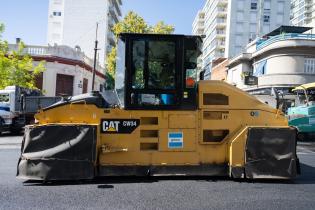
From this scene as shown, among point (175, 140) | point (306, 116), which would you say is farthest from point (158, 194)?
point (306, 116)

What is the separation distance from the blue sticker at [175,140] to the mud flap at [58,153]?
1.54m

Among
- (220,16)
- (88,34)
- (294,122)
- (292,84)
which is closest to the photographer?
(294,122)

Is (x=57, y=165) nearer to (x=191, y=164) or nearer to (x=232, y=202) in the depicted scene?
(x=191, y=164)

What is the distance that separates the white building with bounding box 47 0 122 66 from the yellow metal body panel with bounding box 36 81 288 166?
188ft

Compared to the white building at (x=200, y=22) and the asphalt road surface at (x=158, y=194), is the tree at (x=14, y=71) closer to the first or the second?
the asphalt road surface at (x=158, y=194)

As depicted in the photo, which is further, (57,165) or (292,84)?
(292,84)

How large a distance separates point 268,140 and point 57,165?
4.31m

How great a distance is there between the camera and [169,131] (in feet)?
24.9

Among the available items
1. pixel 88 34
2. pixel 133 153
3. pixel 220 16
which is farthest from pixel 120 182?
pixel 220 16

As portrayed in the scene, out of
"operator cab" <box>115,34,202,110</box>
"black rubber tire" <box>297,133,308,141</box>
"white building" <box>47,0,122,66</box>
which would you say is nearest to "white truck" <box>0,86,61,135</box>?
"operator cab" <box>115,34,202,110</box>

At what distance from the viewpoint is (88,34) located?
211 feet

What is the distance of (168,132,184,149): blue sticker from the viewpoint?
759cm

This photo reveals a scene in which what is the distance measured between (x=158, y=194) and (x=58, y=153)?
86.3 inches

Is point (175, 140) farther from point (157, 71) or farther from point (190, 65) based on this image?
point (190, 65)
